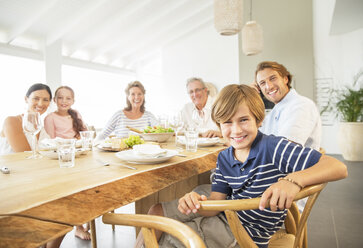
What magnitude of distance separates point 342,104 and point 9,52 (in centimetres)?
676

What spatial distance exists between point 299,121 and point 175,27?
644 cm

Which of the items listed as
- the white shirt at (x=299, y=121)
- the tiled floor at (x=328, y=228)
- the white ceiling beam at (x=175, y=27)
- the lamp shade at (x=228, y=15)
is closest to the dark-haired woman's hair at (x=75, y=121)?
the tiled floor at (x=328, y=228)

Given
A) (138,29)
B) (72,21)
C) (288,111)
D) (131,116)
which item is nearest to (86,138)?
(288,111)

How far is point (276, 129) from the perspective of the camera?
1.80 meters

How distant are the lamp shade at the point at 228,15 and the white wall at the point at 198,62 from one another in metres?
3.13

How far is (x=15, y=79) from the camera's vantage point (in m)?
5.32

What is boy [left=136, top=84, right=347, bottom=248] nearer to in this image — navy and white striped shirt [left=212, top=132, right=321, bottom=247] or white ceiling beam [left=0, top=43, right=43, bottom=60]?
navy and white striped shirt [left=212, top=132, right=321, bottom=247]

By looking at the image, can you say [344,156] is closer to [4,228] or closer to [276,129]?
[276,129]

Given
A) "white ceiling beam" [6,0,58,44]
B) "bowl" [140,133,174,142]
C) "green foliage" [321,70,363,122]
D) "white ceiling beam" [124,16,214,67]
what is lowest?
"bowl" [140,133,174,142]

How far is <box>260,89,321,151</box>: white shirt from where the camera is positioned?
1.53 meters

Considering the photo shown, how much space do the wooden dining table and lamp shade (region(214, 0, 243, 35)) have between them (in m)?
2.99

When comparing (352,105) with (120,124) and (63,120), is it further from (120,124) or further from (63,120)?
(63,120)

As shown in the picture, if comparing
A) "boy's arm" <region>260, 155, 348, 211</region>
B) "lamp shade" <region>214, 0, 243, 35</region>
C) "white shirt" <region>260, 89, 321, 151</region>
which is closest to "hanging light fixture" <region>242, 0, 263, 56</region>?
"lamp shade" <region>214, 0, 243, 35</region>

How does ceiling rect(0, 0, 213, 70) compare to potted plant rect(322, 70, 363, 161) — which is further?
potted plant rect(322, 70, 363, 161)
